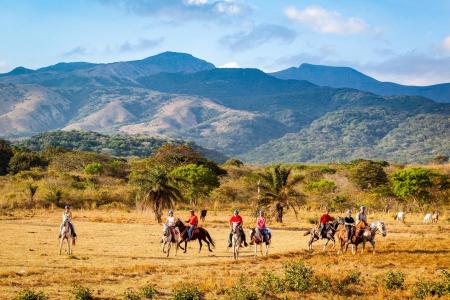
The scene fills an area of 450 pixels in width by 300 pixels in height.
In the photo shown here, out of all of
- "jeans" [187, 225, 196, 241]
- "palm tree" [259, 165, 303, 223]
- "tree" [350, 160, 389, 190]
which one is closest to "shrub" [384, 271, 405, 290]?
"jeans" [187, 225, 196, 241]

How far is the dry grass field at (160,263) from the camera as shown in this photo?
20.1 meters

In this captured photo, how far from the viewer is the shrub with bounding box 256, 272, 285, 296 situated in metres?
19.8

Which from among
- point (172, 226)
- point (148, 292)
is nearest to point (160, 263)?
point (172, 226)

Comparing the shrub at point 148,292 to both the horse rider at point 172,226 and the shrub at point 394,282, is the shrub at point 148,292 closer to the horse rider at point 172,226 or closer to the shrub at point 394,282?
the shrub at point 394,282

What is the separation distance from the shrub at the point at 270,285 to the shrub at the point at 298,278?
0.33 metres

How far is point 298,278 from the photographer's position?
808 inches

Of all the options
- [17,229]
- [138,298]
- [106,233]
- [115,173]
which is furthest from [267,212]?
[115,173]

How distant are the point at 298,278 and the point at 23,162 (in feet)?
277

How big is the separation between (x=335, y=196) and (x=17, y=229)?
44808 millimetres

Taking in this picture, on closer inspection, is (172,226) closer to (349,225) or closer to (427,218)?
(349,225)

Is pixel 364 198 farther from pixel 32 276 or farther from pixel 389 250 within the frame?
pixel 32 276

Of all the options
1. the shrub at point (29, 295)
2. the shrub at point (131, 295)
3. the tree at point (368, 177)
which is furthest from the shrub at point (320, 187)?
the shrub at point (29, 295)

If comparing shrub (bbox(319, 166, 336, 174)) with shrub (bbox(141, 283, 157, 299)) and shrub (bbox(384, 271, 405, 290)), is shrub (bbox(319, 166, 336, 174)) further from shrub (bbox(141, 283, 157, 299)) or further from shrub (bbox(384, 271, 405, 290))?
shrub (bbox(141, 283, 157, 299))

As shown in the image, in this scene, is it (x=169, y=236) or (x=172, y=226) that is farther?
(x=172, y=226)
